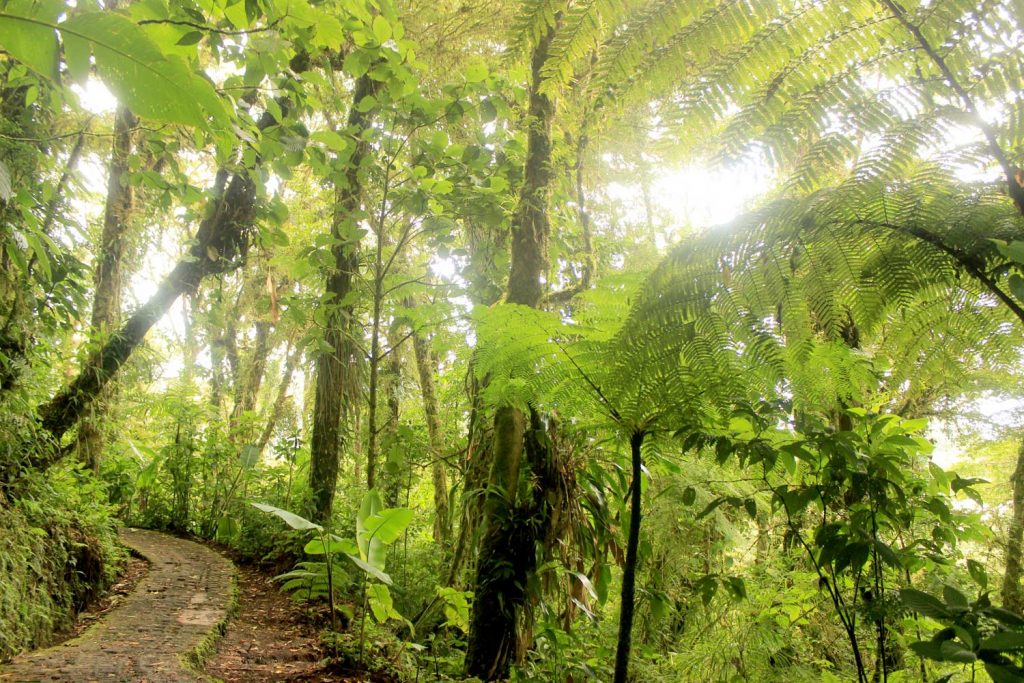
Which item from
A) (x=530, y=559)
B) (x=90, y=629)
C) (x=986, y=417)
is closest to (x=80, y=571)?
(x=90, y=629)

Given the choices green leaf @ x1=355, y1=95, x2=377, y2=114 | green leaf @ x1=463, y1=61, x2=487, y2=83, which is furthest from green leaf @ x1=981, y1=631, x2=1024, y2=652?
green leaf @ x1=355, y1=95, x2=377, y2=114

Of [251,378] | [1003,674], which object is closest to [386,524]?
[1003,674]

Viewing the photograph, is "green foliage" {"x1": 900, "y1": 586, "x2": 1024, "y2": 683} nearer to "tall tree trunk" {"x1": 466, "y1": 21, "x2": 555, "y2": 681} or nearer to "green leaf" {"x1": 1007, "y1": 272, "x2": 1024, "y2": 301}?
"green leaf" {"x1": 1007, "y1": 272, "x2": 1024, "y2": 301}

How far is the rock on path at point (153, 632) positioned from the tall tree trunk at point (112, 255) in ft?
3.97

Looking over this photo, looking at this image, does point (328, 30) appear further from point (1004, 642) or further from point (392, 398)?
point (392, 398)

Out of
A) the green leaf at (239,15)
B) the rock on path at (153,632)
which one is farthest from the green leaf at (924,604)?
the rock on path at (153,632)

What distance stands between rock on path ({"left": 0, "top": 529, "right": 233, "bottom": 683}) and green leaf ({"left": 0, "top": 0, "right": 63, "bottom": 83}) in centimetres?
284

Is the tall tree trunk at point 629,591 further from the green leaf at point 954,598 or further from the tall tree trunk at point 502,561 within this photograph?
the tall tree trunk at point 502,561

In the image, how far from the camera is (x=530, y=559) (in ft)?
9.05

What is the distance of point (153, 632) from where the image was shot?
3488 mm

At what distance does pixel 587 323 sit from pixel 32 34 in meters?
1.66

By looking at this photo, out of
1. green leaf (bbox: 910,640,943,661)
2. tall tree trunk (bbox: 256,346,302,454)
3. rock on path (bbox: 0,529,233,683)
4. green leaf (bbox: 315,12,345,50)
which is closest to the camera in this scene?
green leaf (bbox: 910,640,943,661)

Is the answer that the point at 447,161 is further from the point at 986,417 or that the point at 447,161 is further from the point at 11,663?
the point at 986,417

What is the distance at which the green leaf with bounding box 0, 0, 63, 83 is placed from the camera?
2.17ft
